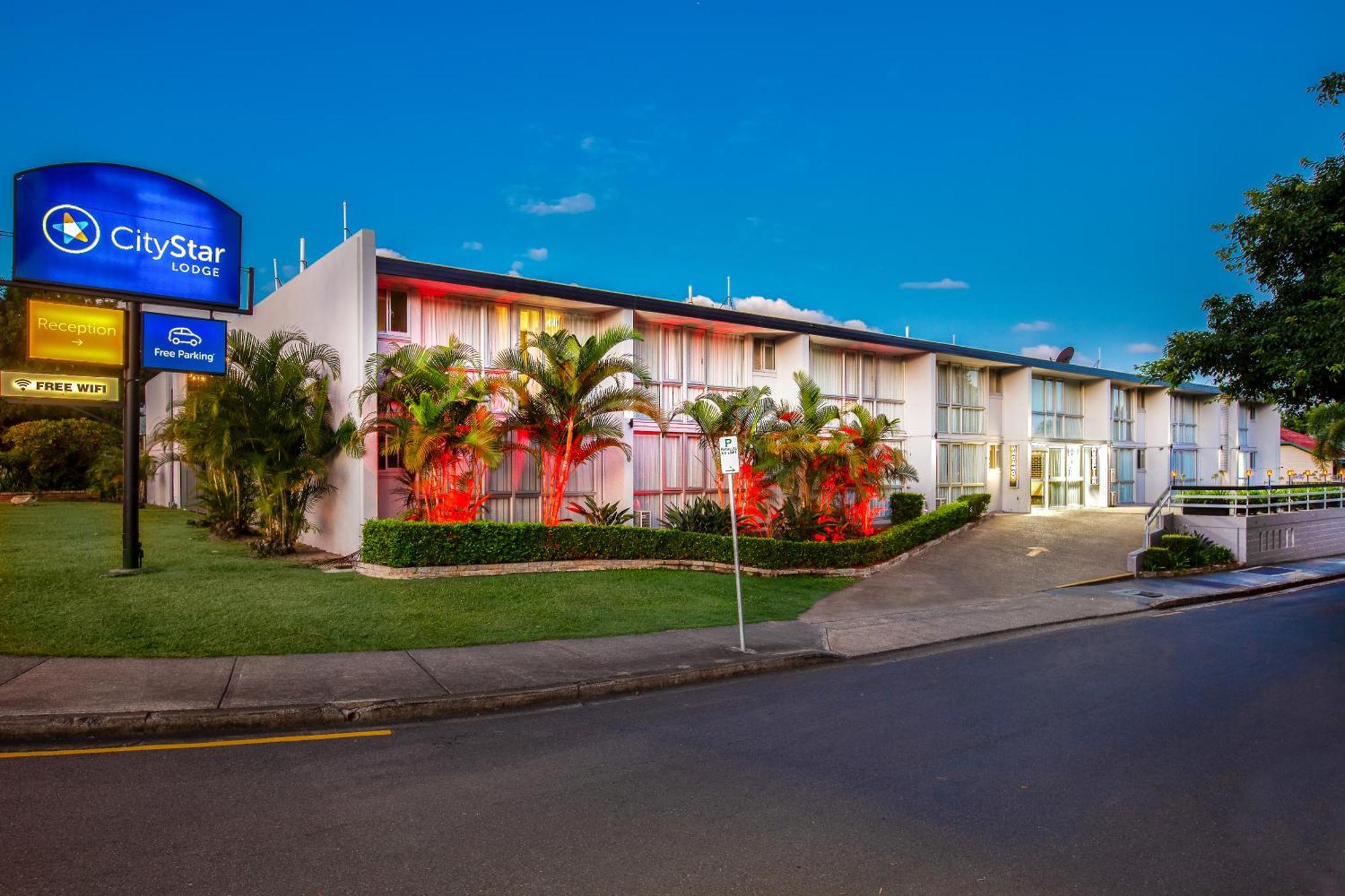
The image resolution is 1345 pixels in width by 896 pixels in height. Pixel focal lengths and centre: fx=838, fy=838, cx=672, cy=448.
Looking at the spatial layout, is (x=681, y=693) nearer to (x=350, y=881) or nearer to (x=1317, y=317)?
(x=350, y=881)

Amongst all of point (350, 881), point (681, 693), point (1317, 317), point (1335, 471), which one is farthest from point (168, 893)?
point (1335, 471)

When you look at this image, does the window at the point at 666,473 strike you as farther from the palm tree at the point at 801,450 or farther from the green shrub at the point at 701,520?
the palm tree at the point at 801,450

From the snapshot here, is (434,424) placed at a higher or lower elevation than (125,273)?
lower

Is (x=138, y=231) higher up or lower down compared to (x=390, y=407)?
higher up

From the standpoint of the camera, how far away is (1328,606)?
50.2 ft

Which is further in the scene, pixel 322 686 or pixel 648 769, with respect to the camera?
pixel 322 686

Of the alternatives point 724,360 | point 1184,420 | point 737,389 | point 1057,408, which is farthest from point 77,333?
point 1184,420

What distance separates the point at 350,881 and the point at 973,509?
23.1 m

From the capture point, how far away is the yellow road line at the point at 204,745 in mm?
6012

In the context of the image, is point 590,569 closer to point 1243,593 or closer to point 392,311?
point 392,311

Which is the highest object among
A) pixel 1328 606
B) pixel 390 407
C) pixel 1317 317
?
pixel 1317 317

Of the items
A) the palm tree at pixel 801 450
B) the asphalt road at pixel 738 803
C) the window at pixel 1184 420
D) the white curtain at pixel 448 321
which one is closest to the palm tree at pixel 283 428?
the white curtain at pixel 448 321

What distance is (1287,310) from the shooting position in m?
14.2

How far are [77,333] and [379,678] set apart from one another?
8894mm
